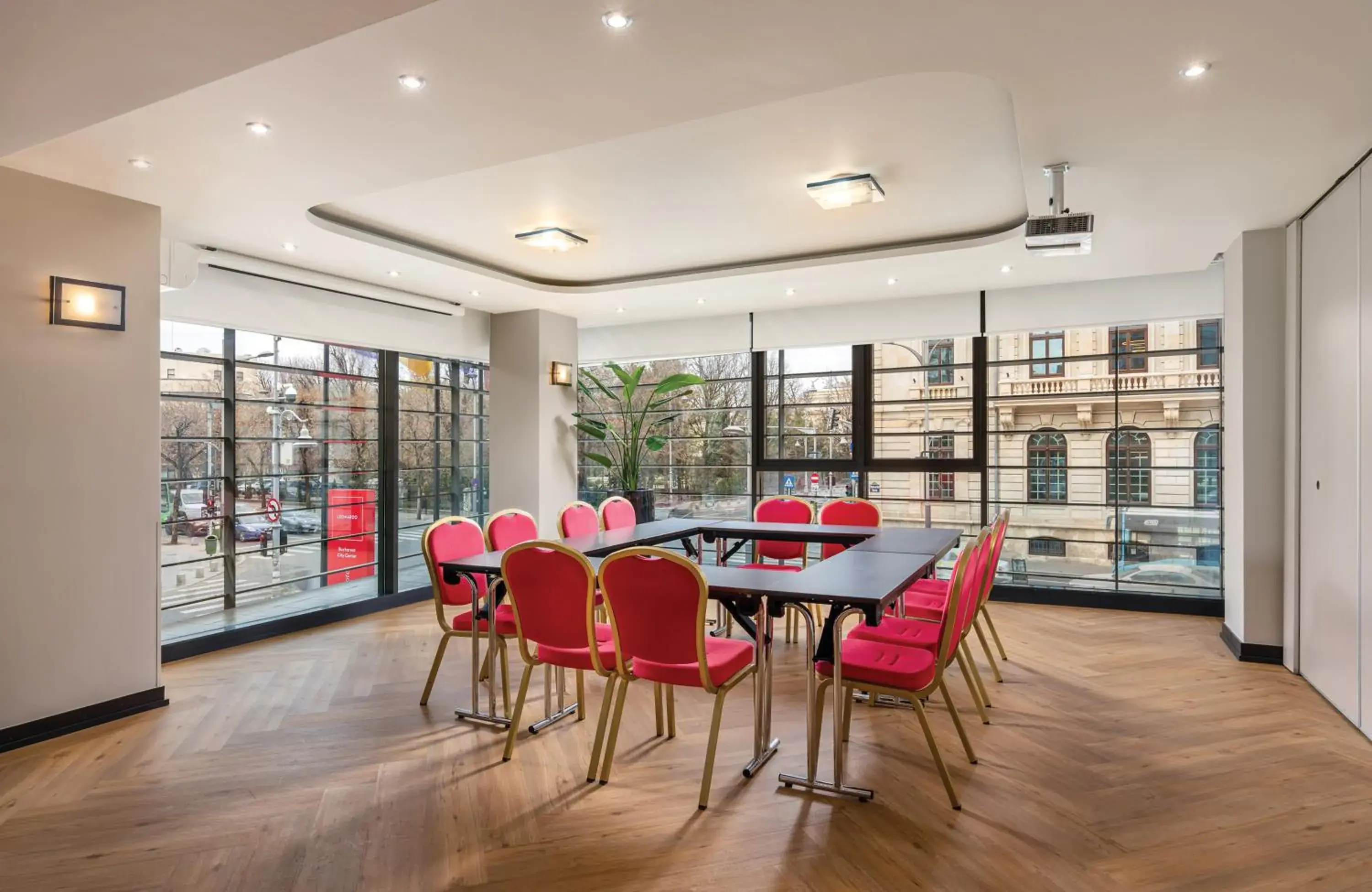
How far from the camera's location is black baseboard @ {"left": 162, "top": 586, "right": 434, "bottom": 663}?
5.00m

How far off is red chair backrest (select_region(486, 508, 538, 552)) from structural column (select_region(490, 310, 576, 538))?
2391 millimetres

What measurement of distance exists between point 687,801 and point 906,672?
3.18ft

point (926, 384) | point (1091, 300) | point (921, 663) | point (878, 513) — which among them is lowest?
point (921, 663)

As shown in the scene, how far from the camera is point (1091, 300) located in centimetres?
626

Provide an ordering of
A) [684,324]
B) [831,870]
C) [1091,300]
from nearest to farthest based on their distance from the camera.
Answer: [831,870]
[1091,300]
[684,324]

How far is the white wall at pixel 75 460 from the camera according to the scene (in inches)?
140

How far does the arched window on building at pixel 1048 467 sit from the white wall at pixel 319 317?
16.7 feet

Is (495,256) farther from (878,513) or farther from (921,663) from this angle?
(921,663)

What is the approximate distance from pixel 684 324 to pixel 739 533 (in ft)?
11.0

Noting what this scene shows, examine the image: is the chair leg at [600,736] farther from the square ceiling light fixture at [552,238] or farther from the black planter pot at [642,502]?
the black planter pot at [642,502]

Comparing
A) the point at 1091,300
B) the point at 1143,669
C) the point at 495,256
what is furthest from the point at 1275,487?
the point at 495,256

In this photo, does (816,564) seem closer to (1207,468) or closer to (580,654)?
(580,654)

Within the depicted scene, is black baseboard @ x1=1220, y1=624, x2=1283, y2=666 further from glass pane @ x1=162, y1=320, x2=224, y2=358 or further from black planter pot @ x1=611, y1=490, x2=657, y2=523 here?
glass pane @ x1=162, y1=320, x2=224, y2=358

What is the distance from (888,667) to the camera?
2.96 meters
